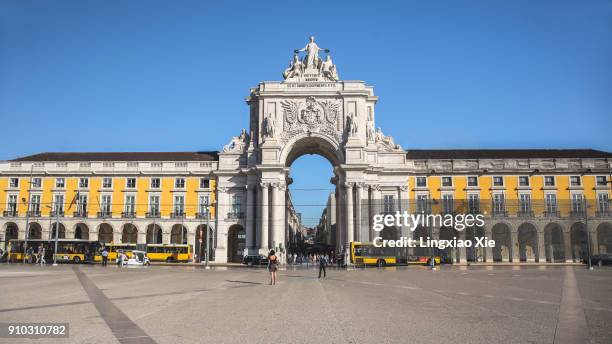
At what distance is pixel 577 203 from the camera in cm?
7219

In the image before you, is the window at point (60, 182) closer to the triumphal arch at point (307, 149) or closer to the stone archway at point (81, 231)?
the stone archway at point (81, 231)

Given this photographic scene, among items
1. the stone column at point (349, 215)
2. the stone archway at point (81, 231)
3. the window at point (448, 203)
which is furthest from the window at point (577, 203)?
the stone archway at point (81, 231)

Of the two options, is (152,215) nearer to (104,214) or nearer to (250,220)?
(104,214)

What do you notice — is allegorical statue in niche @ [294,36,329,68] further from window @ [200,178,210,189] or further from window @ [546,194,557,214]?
window @ [546,194,557,214]

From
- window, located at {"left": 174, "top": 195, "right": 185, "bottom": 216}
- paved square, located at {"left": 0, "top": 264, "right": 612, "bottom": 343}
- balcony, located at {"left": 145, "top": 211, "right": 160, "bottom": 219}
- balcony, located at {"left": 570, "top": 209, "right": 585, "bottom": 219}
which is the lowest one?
paved square, located at {"left": 0, "top": 264, "right": 612, "bottom": 343}

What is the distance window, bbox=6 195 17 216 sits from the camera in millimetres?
76000

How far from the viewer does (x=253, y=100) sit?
3014 inches

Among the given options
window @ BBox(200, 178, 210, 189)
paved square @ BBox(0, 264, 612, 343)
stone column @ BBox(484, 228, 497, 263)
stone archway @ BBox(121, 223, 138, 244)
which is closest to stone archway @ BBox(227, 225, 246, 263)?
window @ BBox(200, 178, 210, 189)

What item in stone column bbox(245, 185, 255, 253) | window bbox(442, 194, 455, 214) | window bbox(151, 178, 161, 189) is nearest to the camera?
stone column bbox(245, 185, 255, 253)

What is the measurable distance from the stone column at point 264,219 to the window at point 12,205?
1412 inches

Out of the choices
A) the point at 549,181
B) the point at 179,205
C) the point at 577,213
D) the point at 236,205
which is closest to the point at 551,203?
the point at 549,181

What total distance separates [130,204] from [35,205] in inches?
539

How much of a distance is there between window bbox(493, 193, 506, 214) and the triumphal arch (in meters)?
12.5

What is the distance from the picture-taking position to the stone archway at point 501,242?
241ft
